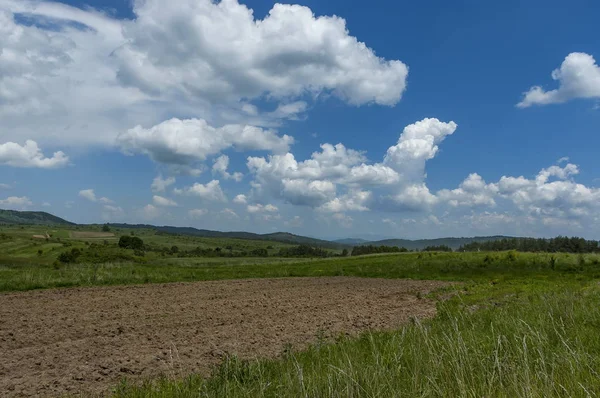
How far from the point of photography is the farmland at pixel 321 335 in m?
5.23

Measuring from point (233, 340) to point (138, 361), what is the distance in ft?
10.4

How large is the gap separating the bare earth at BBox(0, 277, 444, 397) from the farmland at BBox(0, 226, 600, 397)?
7cm

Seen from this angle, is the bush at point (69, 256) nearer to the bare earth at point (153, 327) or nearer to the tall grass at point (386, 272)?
the tall grass at point (386, 272)

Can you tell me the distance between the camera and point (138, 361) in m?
10.7

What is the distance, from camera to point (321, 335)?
34.8ft

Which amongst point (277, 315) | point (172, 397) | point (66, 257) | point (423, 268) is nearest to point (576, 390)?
point (172, 397)

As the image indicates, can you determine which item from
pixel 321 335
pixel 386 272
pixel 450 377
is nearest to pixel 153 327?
pixel 321 335

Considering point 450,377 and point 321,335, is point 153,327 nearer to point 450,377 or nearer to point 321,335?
point 321,335

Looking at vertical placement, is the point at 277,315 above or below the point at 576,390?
below

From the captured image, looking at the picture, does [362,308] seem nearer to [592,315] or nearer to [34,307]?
[592,315]

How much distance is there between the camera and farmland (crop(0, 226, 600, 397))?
5.23m

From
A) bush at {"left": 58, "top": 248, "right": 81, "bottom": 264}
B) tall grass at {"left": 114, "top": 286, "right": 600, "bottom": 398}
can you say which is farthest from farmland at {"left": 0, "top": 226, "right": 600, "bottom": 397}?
bush at {"left": 58, "top": 248, "right": 81, "bottom": 264}

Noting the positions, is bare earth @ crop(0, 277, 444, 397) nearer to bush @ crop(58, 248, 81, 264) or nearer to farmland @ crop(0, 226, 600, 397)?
farmland @ crop(0, 226, 600, 397)

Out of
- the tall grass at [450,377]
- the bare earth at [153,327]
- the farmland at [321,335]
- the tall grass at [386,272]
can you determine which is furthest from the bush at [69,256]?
the tall grass at [450,377]
